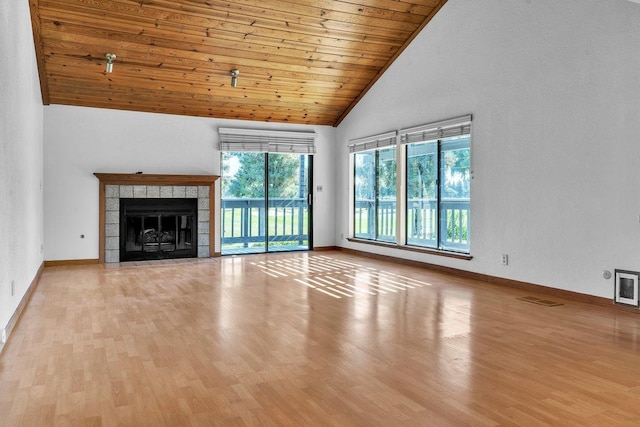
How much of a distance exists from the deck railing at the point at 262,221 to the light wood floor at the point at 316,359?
316cm

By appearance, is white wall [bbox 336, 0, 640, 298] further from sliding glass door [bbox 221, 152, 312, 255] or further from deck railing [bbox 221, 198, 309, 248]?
deck railing [bbox 221, 198, 309, 248]

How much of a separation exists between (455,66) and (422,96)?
71cm

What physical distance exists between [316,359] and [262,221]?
584 centimetres

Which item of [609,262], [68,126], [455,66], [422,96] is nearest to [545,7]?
[455,66]

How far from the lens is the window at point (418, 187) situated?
6.29 meters

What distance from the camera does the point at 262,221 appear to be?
8.69 metres

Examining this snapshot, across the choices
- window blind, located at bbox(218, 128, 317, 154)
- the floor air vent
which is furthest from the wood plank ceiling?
the floor air vent

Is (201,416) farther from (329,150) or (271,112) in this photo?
(329,150)

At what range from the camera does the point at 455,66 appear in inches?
244

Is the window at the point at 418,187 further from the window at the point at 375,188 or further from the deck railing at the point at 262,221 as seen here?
the deck railing at the point at 262,221

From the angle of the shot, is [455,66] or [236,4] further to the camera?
[455,66]

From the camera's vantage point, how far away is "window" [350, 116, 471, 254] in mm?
6285

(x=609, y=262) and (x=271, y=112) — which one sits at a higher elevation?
(x=271, y=112)

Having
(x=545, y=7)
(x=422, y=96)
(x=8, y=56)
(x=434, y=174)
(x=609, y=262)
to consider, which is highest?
(x=545, y=7)
